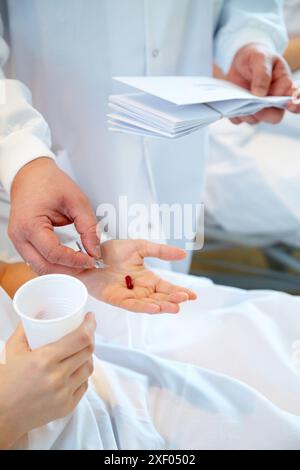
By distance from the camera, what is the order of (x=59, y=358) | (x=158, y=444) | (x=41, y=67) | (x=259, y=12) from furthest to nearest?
1. (x=259, y=12)
2. (x=41, y=67)
3. (x=158, y=444)
4. (x=59, y=358)

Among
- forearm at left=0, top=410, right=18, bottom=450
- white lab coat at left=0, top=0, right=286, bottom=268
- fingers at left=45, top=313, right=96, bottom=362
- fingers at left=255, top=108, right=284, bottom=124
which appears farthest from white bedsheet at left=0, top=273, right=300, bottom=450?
fingers at left=255, top=108, right=284, bottom=124

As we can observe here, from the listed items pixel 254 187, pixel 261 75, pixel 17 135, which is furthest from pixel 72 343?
pixel 254 187

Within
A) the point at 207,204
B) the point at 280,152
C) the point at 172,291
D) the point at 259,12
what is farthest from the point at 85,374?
the point at 280,152

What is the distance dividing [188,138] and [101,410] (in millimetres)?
624

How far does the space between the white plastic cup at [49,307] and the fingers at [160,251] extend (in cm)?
18

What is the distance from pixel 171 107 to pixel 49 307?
0.34m

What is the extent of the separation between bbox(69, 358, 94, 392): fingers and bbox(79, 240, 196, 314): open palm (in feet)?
0.39

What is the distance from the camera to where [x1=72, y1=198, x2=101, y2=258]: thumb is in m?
0.67

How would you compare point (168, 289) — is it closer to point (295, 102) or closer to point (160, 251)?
point (160, 251)

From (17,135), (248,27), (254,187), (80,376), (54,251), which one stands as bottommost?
(254,187)

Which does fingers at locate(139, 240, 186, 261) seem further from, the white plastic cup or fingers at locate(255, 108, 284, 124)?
fingers at locate(255, 108, 284, 124)

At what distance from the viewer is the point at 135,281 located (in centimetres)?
73

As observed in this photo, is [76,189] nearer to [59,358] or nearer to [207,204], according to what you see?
[59,358]
